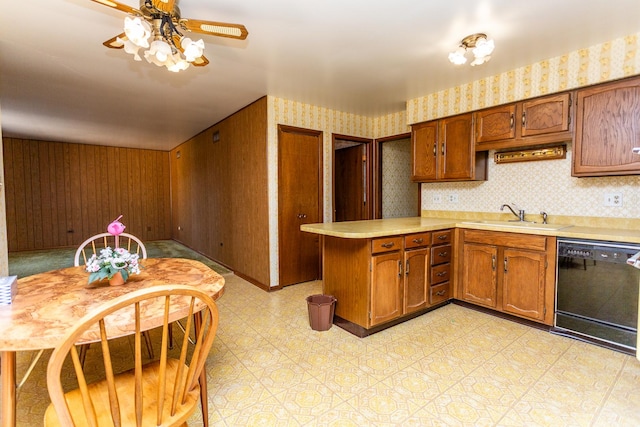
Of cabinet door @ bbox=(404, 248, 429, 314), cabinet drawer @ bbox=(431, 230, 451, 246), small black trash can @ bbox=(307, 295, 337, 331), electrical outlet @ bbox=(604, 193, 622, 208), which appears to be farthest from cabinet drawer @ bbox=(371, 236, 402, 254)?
electrical outlet @ bbox=(604, 193, 622, 208)

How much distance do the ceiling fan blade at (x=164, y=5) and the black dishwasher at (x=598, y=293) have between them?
3.16 metres

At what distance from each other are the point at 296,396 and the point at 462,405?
3.08 feet

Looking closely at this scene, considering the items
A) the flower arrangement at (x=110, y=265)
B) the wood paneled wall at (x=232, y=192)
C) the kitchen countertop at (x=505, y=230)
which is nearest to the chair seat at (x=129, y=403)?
the flower arrangement at (x=110, y=265)

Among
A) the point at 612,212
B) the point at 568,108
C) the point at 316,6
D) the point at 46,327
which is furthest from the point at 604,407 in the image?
Answer: the point at 316,6

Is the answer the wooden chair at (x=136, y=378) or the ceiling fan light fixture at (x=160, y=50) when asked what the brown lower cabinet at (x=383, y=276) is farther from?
the ceiling fan light fixture at (x=160, y=50)

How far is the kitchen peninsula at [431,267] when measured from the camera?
2.53m

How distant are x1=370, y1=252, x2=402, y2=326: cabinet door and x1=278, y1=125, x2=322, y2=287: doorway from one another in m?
1.65

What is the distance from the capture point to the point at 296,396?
1822mm

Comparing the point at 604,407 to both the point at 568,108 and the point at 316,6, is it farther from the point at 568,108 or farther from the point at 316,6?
the point at 316,6

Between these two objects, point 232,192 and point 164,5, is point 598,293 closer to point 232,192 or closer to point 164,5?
point 164,5

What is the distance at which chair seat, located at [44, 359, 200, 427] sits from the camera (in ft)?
3.49

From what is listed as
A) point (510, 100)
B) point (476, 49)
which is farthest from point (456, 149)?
point (476, 49)

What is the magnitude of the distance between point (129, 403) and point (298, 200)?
10.1ft

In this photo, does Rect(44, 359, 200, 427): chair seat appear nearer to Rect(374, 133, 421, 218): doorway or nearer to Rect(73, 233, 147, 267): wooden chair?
Rect(73, 233, 147, 267): wooden chair
